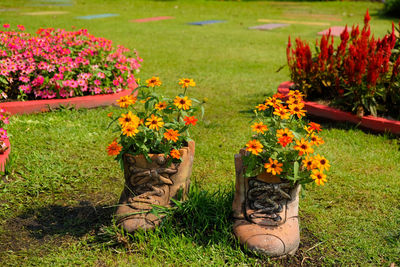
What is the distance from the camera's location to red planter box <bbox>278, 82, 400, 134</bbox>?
443 cm

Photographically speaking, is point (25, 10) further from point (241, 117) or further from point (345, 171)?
point (345, 171)

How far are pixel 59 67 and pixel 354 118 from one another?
10.4ft

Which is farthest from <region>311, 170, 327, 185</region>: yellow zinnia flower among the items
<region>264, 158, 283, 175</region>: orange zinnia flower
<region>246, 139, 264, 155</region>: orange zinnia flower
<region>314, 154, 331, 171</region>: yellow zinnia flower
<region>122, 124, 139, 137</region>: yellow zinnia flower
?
<region>122, 124, 139, 137</region>: yellow zinnia flower

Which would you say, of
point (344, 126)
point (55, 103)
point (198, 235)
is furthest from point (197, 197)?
point (55, 103)

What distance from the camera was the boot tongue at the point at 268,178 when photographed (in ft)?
8.54

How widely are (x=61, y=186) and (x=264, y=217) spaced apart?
1.63 m

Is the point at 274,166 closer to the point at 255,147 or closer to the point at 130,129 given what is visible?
the point at 255,147

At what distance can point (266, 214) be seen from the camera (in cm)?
264

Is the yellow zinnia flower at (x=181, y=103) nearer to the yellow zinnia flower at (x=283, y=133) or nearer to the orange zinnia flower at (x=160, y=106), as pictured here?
the orange zinnia flower at (x=160, y=106)

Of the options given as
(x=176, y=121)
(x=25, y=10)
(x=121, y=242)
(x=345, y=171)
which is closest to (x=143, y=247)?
(x=121, y=242)

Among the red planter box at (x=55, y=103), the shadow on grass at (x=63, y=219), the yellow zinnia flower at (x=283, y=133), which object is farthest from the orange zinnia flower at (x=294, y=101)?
the red planter box at (x=55, y=103)

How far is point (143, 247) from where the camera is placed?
2648mm

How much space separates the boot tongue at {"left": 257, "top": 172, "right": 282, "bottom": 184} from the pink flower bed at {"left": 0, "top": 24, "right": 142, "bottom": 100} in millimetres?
2995

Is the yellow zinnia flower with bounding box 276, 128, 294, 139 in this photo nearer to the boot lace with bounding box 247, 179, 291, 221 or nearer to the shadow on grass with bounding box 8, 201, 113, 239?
the boot lace with bounding box 247, 179, 291, 221
